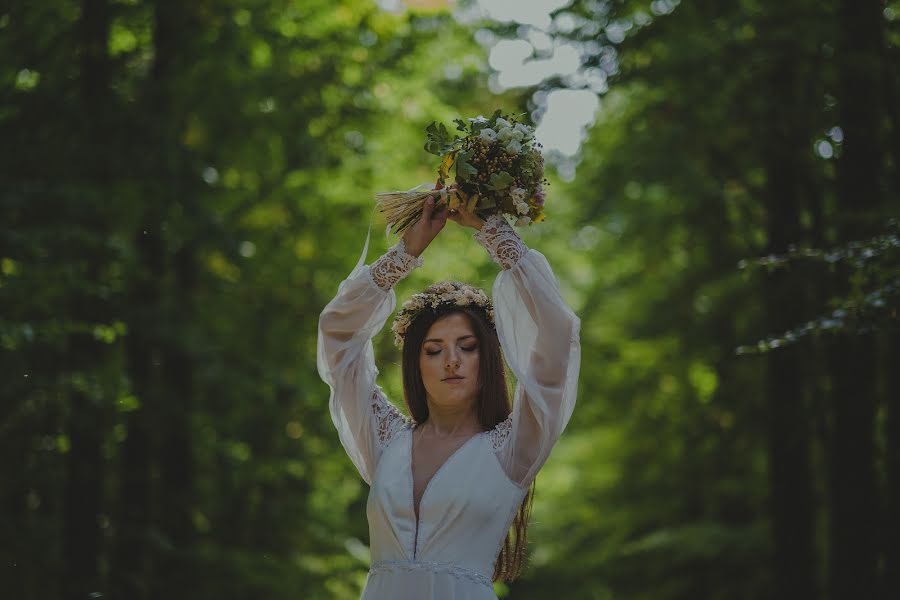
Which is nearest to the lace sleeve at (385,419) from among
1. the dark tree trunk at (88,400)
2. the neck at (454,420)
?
the neck at (454,420)

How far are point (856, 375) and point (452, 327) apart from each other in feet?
13.6

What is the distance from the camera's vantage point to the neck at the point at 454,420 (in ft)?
14.3

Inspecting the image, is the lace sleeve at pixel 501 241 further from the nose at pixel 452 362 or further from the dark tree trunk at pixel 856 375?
the dark tree trunk at pixel 856 375

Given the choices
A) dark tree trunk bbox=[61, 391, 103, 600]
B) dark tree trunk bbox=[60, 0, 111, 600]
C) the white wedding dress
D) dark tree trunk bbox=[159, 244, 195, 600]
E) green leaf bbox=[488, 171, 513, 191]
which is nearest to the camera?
the white wedding dress

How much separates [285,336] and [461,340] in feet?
26.8

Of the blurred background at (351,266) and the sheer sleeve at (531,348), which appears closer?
the sheer sleeve at (531,348)

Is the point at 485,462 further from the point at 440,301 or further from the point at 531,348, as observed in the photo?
the point at 440,301

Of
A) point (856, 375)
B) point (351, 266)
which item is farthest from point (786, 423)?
point (351, 266)

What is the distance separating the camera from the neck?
14.3 ft

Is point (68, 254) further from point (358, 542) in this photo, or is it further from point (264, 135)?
point (358, 542)

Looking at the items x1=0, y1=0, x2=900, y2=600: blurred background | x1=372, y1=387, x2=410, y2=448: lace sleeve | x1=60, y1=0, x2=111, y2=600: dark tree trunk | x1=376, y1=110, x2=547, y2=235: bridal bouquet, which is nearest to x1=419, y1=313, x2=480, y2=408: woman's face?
x1=372, y1=387, x2=410, y2=448: lace sleeve

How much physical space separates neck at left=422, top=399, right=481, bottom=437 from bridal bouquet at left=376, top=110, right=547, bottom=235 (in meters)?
0.72

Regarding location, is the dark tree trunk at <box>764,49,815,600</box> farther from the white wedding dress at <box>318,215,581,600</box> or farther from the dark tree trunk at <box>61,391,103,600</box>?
the white wedding dress at <box>318,215,581,600</box>

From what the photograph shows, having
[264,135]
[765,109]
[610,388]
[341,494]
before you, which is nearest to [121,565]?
[264,135]
